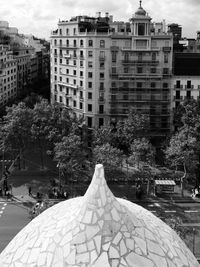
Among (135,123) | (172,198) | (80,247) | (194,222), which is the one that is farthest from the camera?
(135,123)

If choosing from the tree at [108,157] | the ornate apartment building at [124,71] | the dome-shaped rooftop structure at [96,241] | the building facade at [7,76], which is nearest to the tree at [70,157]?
the tree at [108,157]

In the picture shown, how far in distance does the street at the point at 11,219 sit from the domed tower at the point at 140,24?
144 feet

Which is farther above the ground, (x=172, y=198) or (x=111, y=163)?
(x=111, y=163)

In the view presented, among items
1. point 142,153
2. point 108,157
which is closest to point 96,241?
point 108,157

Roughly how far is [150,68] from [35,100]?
25.1 m

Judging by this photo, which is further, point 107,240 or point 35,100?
point 35,100

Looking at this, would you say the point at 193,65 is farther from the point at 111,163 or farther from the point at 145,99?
the point at 111,163

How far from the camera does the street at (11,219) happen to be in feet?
145

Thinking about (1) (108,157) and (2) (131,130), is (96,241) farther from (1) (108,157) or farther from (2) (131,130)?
(2) (131,130)

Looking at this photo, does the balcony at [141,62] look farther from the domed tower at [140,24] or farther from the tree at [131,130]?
the tree at [131,130]

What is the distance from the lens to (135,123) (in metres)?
70.7

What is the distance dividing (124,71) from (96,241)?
72.7 metres

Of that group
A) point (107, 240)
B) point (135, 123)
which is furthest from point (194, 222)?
point (107, 240)

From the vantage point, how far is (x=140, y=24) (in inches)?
3302
